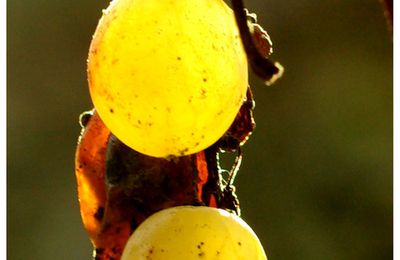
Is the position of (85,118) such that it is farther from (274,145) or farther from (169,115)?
(274,145)

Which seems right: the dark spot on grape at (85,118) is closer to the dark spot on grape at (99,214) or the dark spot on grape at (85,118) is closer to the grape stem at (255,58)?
the dark spot on grape at (99,214)

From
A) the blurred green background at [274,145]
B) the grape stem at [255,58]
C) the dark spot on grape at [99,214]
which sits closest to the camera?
the grape stem at [255,58]

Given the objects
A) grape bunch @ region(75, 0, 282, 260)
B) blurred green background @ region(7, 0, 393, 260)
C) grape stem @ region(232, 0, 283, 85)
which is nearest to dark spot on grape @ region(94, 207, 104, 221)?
grape bunch @ region(75, 0, 282, 260)

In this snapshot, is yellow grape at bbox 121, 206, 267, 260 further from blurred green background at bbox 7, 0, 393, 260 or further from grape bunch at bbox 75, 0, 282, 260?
blurred green background at bbox 7, 0, 393, 260

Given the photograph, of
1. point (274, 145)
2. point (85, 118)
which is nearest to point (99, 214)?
point (85, 118)

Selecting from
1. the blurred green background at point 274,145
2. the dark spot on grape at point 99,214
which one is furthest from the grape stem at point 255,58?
the blurred green background at point 274,145

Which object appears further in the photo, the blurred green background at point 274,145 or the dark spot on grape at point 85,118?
the blurred green background at point 274,145

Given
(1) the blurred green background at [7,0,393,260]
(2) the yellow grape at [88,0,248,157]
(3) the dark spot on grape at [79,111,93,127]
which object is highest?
(2) the yellow grape at [88,0,248,157]
